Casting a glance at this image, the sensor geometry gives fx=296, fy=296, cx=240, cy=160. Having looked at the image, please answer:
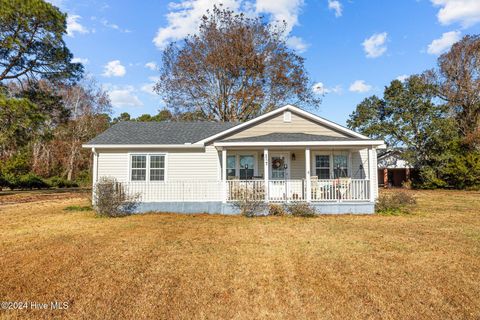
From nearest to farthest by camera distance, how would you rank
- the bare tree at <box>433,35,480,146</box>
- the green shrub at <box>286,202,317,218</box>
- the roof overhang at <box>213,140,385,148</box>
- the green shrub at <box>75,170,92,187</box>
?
the green shrub at <box>286,202,317,218</box>, the roof overhang at <box>213,140,385,148</box>, the bare tree at <box>433,35,480,146</box>, the green shrub at <box>75,170,92,187</box>

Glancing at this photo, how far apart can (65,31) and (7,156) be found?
17.5 m

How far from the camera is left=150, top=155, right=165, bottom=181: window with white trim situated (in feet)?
42.7

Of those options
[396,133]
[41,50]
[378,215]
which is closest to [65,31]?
[41,50]

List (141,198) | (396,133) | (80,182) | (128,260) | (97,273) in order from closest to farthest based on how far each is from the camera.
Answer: (97,273) < (128,260) < (141,198) < (396,133) < (80,182)

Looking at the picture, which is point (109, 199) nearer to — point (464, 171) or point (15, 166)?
point (15, 166)

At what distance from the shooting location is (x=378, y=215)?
11.2 metres

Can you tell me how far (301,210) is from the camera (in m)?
10.9

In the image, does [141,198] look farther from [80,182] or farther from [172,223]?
[80,182]

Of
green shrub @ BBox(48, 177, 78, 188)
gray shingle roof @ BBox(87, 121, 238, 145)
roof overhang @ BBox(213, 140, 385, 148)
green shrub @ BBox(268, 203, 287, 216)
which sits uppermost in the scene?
gray shingle roof @ BBox(87, 121, 238, 145)

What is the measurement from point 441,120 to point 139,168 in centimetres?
2759

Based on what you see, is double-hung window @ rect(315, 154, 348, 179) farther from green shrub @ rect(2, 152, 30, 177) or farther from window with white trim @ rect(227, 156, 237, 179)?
green shrub @ rect(2, 152, 30, 177)

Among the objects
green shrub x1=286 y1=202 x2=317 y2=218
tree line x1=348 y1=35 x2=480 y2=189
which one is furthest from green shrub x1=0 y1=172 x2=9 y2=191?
tree line x1=348 y1=35 x2=480 y2=189

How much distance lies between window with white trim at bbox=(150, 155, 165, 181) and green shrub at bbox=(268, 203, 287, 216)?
497cm

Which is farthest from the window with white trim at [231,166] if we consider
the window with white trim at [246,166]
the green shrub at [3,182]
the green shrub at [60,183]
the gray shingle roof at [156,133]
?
the green shrub at [60,183]
